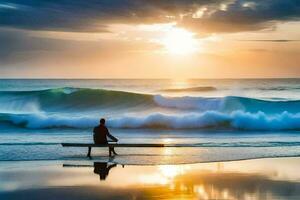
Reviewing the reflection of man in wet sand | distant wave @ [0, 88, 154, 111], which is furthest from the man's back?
distant wave @ [0, 88, 154, 111]

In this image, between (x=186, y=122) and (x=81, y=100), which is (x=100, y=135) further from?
(x=81, y=100)

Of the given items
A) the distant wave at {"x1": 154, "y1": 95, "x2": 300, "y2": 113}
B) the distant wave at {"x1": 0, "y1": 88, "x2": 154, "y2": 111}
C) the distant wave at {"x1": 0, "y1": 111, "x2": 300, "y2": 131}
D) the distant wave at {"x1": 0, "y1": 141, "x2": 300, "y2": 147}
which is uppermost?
the distant wave at {"x1": 0, "y1": 88, "x2": 154, "y2": 111}

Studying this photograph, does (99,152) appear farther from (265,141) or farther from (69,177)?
(265,141)

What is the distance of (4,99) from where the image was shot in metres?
41.4

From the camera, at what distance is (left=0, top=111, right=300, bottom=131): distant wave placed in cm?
2652

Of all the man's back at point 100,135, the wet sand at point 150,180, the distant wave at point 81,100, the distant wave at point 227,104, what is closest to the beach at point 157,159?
the wet sand at point 150,180

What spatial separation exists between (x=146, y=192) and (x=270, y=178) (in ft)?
10.1

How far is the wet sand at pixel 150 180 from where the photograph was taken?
1015cm

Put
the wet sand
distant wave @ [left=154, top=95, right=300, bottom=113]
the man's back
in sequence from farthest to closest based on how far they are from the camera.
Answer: distant wave @ [left=154, top=95, right=300, bottom=113] → the man's back → the wet sand

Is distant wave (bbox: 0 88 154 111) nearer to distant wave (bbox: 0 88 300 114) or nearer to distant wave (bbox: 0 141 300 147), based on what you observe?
distant wave (bbox: 0 88 300 114)

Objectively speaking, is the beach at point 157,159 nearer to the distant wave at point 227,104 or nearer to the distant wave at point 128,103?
the distant wave at point 227,104

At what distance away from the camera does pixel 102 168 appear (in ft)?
43.3

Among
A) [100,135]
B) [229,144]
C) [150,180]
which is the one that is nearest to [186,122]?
[229,144]

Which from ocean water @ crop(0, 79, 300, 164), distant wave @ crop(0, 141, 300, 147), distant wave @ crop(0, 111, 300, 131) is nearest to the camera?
ocean water @ crop(0, 79, 300, 164)
